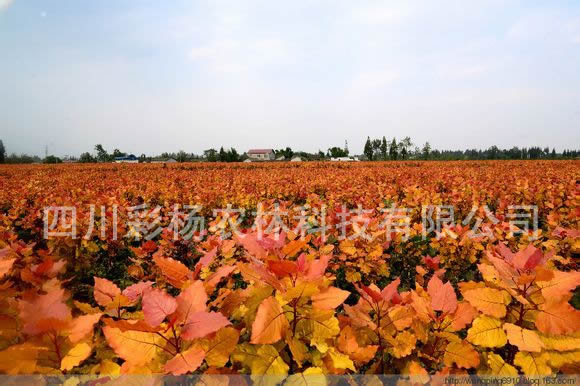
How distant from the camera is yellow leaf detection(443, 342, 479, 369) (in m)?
0.94

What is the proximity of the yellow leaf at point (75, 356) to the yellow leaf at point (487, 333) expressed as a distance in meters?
1.03

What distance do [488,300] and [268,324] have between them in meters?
0.69

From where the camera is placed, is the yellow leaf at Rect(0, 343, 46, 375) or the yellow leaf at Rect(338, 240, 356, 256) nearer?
the yellow leaf at Rect(0, 343, 46, 375)

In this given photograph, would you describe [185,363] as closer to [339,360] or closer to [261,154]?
[339,360]

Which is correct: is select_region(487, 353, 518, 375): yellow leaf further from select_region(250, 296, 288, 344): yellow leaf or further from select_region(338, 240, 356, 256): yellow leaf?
select_region(338, 240, 356, 256): yellow leaf

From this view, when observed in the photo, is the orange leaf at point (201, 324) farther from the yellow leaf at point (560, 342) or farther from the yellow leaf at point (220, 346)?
the yellow leaf at point (560, 342)

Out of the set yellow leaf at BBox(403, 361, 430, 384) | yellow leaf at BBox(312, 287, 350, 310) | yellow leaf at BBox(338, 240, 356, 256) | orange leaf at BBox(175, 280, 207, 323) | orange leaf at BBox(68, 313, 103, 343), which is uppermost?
orange leaf at BBox(175, 280, 207, 323)

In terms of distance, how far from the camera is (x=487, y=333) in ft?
3.03

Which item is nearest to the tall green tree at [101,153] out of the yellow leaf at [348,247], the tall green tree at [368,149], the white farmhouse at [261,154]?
the white farmhouse at [261,154]

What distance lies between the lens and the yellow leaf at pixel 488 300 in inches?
37.2

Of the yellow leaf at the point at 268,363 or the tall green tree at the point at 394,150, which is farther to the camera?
the tall green tree at the point at 394,150

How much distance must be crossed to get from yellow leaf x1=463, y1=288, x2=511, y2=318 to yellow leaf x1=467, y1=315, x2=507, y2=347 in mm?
24

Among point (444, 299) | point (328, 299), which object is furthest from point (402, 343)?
point (328, 299)

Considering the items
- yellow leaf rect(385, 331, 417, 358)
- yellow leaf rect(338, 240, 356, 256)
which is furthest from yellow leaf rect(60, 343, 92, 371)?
yellow leaf rect(338, 240, 356, 256)
